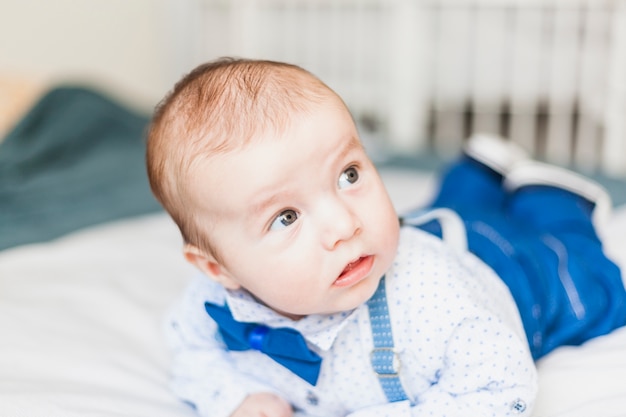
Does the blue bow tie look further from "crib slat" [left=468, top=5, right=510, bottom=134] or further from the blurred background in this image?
"crib slat" [left=468, top=5, right=510, bottom=134]

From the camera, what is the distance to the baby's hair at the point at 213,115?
27.9 inches

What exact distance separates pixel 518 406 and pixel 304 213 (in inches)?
11.1

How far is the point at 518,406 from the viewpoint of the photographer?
727 millimetres

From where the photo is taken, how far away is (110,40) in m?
2.63

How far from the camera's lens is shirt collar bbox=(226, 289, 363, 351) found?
0.78 m

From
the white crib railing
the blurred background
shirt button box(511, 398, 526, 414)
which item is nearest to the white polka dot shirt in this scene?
shirt button box(511, 398, 526, 414)

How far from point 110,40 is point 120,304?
174cm

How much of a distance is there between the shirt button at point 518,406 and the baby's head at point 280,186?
6.9 inches

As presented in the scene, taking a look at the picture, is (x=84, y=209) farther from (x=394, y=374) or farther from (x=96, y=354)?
(x=394, y=374)

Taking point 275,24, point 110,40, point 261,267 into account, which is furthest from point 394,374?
point 110,40

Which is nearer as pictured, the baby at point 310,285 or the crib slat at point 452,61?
the baby at point 310,285

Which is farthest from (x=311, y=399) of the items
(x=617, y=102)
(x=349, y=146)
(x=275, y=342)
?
(x=617, y=102)

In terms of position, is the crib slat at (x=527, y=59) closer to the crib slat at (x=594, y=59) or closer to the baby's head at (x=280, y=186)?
the crib slat at (x=594, y=59)

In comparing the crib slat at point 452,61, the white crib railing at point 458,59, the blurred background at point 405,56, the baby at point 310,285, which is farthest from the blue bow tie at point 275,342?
the crib slat at point 452,61
